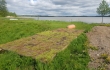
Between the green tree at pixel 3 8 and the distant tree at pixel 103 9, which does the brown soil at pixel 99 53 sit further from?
the green tree at pixel 3 8

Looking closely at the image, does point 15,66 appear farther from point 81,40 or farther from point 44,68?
point 81,40

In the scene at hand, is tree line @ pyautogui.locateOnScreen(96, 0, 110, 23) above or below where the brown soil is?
above

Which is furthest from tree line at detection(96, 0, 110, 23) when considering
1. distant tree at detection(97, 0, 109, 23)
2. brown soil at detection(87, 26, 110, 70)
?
brown soil at detection(87, 26, 110, 70)

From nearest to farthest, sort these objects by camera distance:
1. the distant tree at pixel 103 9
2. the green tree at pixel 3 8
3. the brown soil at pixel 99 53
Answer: the brown soil at pixel 99 53 < the distant tree at pixel 103 9 < the green tree at pixel 3 8

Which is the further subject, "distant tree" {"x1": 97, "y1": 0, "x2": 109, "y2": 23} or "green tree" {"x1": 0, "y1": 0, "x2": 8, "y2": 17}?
"green tree" {"x1": 0, "y1": 0, "x2": 8, "y2": 17}

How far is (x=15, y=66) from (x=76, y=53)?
10.2 ft

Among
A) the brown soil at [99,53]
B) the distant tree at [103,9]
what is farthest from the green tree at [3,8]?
the brown soil at [99,53]

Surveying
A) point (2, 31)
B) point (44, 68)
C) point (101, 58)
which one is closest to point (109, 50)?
point (101, 58)

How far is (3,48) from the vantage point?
7887 mm

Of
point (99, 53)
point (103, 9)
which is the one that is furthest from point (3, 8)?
point (99, 53)

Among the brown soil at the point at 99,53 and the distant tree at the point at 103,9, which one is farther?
the distant tree at the point at 103,9

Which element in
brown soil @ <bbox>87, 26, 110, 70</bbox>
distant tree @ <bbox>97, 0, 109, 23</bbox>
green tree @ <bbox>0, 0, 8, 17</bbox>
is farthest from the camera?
green tree @ <bbox>0, 0, 8, 17</bbox>

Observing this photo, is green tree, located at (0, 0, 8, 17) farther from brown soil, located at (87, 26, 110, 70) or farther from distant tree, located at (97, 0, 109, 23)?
brown soil, located at (87, 26, 110, 70)

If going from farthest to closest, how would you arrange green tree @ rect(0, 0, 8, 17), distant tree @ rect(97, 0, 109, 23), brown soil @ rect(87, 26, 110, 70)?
1. green tree @ rect(0, 0, 8, 17)
2. distant tree @ rect(97, 0, 109, 23)
3. brown soil @ rect(87, 26, 110, 70)
